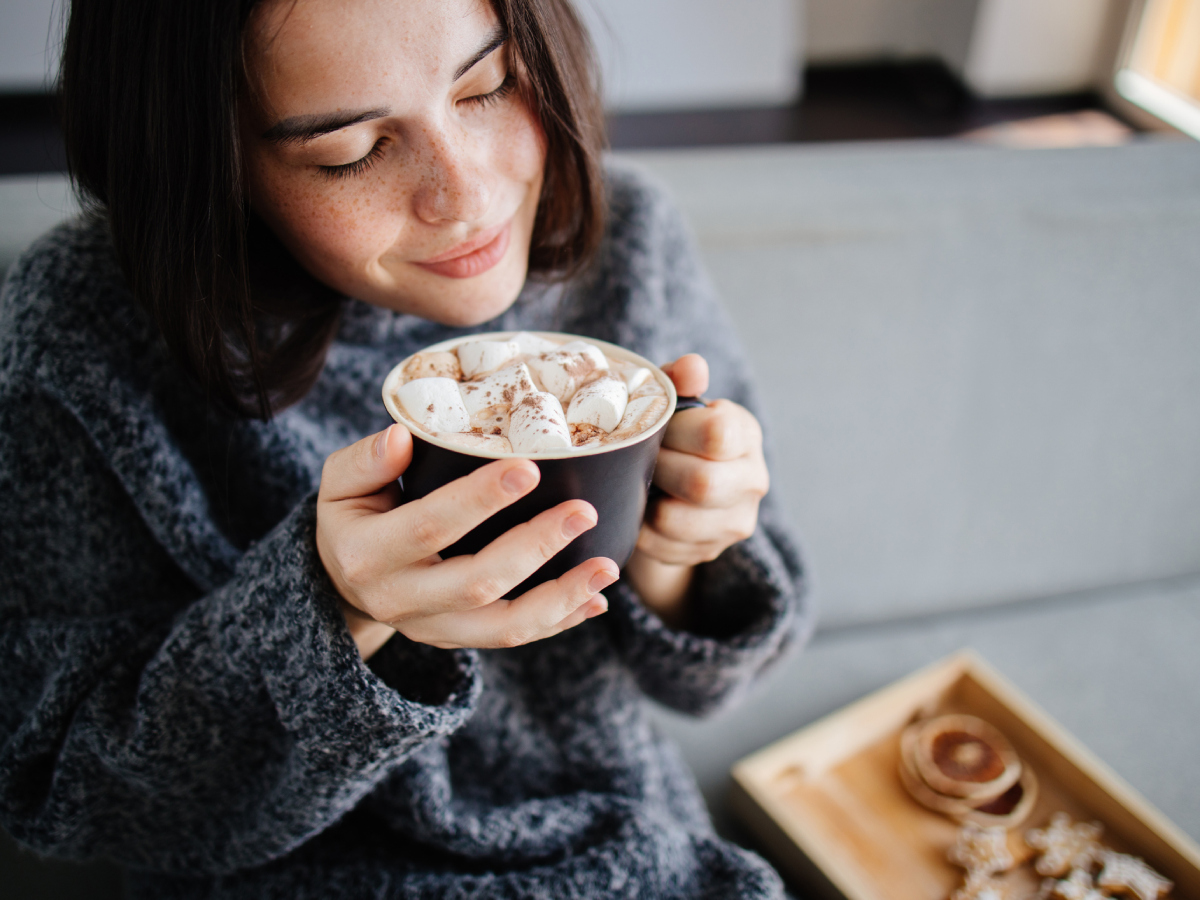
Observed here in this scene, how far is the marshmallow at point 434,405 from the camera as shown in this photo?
21.1 inches

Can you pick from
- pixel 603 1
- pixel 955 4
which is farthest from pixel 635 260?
pixel 955 4

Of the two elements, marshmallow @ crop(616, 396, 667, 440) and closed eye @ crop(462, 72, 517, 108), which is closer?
marshmallow @ crop(616, 396, 667, 440)

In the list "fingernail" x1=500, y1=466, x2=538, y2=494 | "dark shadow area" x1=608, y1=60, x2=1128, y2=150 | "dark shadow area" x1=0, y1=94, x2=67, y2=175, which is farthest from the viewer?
"dark shadow area" x1=608, y1=60, x2=1128, y2=150

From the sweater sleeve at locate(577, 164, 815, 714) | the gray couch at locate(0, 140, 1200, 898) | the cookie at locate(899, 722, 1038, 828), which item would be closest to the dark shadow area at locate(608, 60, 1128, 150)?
the gray couch at locate(0, 140, 1200, 898)

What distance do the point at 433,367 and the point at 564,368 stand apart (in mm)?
92

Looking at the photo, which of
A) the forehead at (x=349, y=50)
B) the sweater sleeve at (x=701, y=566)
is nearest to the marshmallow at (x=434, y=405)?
the forehead at (x=349, y=50)

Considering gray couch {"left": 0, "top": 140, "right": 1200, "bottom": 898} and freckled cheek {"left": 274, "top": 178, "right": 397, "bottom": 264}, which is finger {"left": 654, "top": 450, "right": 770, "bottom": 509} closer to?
freckled cheek {"left": 274, "top": 178, "right": 397, "bottom": 264}

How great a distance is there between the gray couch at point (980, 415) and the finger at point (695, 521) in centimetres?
39

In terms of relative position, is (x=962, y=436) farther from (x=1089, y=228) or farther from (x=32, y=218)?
(x=32, y=218)

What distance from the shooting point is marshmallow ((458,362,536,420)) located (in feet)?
1.83

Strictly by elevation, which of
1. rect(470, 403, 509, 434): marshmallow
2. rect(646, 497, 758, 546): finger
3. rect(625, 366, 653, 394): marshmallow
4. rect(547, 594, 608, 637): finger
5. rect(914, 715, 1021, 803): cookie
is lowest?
rect(914, 715, 1021, 803): cookie

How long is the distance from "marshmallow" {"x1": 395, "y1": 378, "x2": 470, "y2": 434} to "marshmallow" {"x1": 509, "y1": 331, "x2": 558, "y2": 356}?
0.27 feet

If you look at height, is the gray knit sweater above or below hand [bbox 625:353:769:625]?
below

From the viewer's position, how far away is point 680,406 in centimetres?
63
